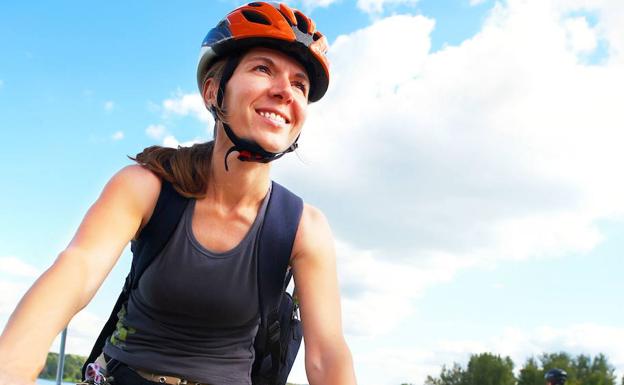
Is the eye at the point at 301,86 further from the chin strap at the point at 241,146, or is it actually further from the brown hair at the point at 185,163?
the brown hair at the point at 185,163

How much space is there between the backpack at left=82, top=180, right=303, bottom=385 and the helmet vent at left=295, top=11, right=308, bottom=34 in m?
0.98

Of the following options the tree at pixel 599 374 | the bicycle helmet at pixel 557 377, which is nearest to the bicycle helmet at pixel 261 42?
the bicycle helmet at pixel 557 377

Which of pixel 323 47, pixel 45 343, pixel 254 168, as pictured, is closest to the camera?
pixel 45 343

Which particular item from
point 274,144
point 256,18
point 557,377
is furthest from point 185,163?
point 557,377

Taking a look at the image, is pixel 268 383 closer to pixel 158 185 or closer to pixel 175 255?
pixel 175 255

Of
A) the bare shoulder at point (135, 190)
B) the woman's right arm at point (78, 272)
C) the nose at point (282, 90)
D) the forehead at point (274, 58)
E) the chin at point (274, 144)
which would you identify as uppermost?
the forehead at point (274, 58)

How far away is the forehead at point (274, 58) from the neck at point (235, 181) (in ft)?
1.65

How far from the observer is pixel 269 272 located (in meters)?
3.94

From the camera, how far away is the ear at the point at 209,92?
168 inches

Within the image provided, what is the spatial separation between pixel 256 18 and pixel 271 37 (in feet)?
0.80

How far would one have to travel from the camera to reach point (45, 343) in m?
2.88

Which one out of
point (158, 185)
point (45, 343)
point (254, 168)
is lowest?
point (45, 343)

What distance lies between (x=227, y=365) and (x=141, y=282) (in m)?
0.67

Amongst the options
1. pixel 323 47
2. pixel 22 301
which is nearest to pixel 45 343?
pixel 22 301
